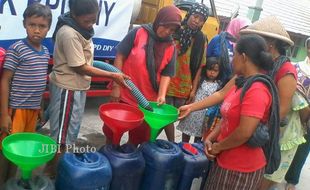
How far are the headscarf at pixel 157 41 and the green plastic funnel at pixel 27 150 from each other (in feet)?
Answer: 3.80

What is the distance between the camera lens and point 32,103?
238 cm

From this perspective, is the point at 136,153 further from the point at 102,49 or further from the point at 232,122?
the point at 102,49

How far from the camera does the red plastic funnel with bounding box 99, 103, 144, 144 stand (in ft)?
7.47

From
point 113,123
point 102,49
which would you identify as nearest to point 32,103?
point 113,123

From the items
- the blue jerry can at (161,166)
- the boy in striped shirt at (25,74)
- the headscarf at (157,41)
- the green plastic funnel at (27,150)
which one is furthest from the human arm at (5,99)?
the headscarf at (157,41)

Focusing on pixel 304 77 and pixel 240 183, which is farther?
pixel 304 77

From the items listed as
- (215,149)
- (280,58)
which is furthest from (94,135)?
(280,58)

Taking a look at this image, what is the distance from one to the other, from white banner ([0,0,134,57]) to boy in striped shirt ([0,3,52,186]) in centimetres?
107

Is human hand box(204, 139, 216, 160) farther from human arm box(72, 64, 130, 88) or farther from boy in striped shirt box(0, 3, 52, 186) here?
boy in striped shirt box(0, 3, 52, 186)

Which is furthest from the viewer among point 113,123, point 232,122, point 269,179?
point 269,179

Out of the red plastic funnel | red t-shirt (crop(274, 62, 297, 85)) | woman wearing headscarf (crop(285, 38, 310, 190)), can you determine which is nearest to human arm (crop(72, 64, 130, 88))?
the red plastic funnel

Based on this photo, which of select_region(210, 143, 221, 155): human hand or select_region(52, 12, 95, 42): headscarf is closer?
select_region(210, 143, 221, 155): human hand

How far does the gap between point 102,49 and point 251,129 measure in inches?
115

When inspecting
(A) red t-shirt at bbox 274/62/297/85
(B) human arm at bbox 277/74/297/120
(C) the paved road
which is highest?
(A) red t-shirt at bbox 274/62/297/85
